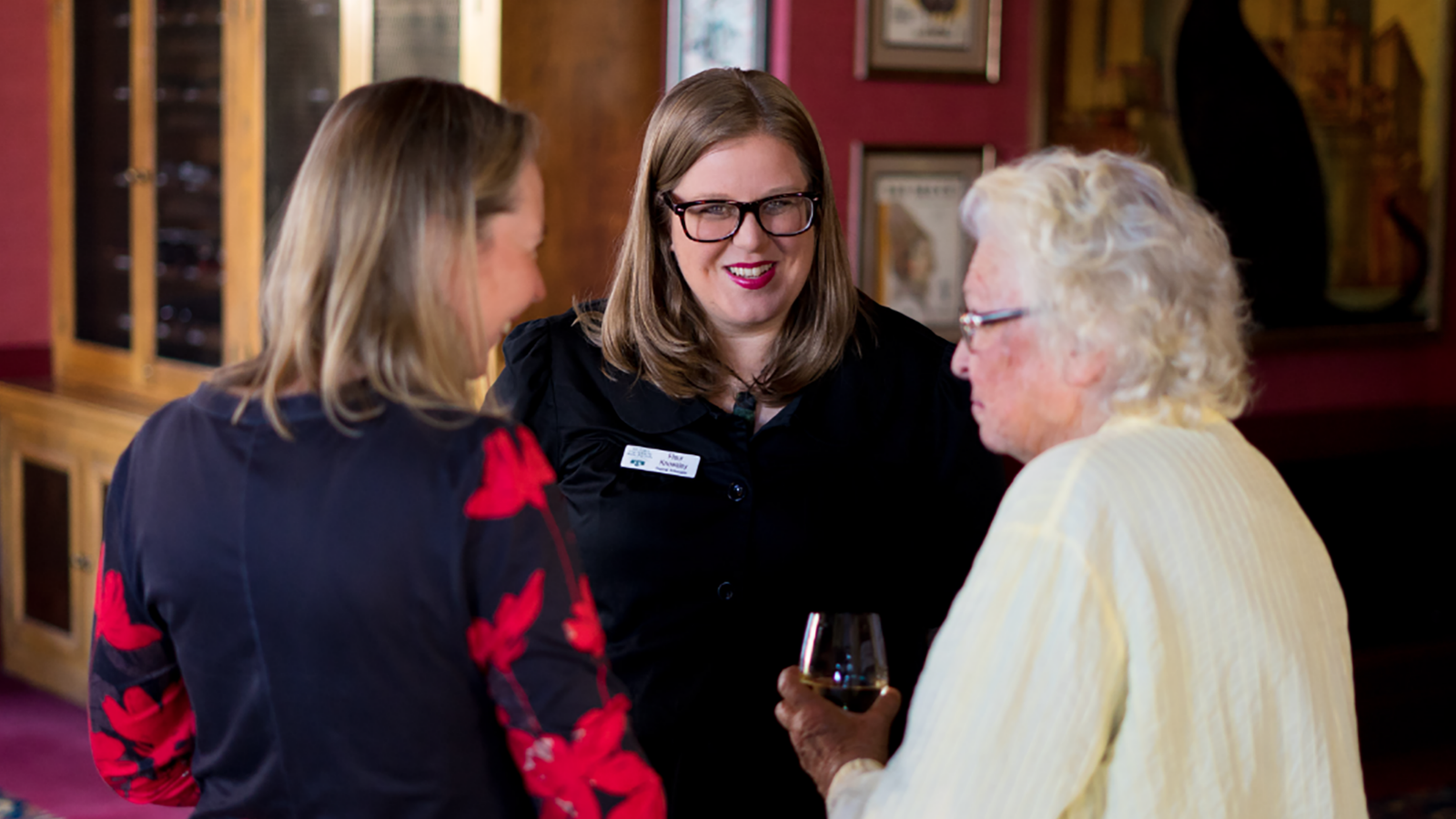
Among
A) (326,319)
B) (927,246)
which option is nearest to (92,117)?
(927,246)

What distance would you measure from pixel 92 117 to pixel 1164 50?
356 cm

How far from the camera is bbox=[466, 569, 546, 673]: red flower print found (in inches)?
48.8

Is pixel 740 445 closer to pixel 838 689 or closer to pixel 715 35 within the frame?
pixel 838 689

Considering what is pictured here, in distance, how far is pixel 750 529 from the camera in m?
2.00

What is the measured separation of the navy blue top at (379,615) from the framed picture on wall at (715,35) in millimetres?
2611

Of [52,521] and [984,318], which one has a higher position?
[984,318]

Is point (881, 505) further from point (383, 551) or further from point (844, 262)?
point (383, 551)

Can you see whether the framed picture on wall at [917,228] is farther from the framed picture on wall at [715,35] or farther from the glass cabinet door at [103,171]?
the glass cabinet door at [103,171]

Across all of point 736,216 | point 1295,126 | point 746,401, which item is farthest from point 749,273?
point 1295,126

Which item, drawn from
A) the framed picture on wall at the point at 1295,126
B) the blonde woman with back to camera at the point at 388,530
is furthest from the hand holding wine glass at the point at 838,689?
the framed picture on wall at the point at 1295,126

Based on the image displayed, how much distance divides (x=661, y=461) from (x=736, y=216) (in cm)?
37

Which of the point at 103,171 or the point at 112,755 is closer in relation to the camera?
the point at 112,755

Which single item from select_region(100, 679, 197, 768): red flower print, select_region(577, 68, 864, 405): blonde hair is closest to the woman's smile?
select_region(577, 68, 864, 405): blonde hair

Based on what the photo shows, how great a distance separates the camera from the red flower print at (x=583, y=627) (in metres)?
1.26
